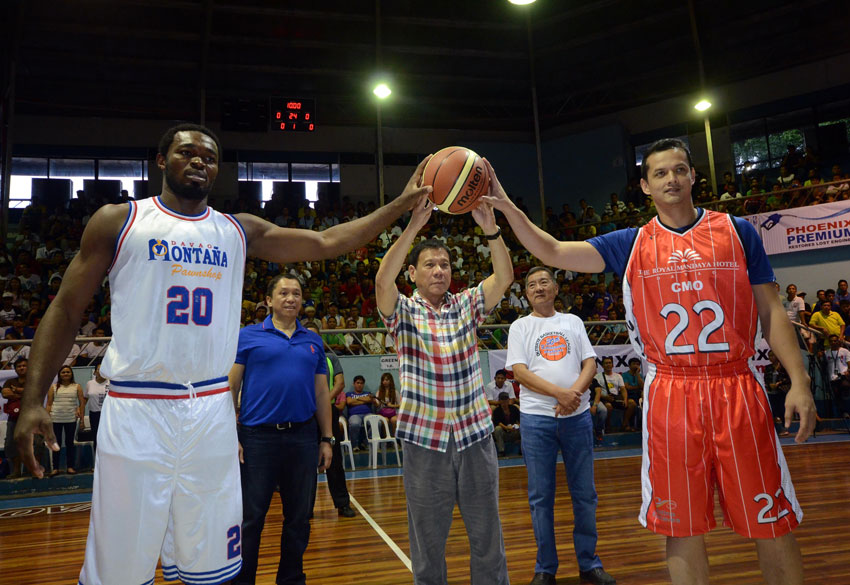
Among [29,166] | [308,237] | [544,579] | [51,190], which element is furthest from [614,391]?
[29,166]

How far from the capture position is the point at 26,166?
1720 cm

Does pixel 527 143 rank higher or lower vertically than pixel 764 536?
higher

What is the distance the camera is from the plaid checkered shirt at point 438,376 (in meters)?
2.82

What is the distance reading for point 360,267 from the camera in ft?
44.1

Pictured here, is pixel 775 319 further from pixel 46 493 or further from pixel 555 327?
pixel 46 493

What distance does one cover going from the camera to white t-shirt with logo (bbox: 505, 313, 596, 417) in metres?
3.95

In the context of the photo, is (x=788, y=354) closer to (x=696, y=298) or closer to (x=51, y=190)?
(x=696, y=298)

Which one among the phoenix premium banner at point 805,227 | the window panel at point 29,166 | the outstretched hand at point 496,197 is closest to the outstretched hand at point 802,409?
the outstretched hand at point 496,197

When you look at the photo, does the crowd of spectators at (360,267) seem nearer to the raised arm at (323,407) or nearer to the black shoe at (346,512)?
the black shoe at (346,512)

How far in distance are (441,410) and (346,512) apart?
3429mm

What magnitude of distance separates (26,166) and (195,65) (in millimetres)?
6185

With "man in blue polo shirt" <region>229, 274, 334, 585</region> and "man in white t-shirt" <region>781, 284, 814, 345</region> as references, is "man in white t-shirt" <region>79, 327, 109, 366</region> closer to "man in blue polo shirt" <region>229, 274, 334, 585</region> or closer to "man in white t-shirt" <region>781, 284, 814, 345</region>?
"man in blue polo shirt" <region>229, 274, 334, 585</region>

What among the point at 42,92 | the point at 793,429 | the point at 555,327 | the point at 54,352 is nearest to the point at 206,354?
the point at 54,352

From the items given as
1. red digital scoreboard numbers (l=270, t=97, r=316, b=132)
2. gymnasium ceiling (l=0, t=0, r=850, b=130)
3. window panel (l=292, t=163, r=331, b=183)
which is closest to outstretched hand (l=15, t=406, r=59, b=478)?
gymnasium ceiling (l=0, t=0, r=850, b=130)
